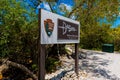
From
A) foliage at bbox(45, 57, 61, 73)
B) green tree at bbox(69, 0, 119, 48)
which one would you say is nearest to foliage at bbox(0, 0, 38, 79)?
foliage at bbox(45, 57, 61, 73)

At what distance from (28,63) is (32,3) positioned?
3.15 metres

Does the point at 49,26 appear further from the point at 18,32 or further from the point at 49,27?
the point at 18,32

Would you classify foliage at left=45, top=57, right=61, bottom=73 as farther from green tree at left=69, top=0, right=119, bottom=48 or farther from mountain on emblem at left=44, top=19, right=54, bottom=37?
mountain on emblem at left=44, top=19, right=54, bottom=37

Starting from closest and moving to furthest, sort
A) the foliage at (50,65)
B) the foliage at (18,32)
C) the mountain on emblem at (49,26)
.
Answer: the mountain on emblem at (49,26), the foliage at (18,32), the foliage at (50,65)

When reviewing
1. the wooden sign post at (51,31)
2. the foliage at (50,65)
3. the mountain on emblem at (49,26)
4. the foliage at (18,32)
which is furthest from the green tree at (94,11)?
the mountain on emblem at (49,26)

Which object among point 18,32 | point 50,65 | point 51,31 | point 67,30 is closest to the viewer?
point 51,31

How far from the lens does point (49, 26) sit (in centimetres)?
645

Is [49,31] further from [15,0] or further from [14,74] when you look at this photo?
[14,74]

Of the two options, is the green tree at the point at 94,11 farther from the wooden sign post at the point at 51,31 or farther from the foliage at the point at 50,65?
the foliage at the point at 50,65

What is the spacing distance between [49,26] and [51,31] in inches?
9.7

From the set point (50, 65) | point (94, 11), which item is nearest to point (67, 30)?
point (50, 65)

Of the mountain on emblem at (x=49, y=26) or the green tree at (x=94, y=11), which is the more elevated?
the green tree at (x=94, y=11)

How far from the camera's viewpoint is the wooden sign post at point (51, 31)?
19.7 ft

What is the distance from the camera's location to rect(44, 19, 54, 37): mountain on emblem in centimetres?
620
